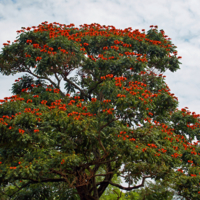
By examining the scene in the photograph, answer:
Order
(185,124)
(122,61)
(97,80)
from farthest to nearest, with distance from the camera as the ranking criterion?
(97,80) → (185,124) → (122,61)

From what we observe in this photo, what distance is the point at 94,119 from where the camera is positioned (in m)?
9.07

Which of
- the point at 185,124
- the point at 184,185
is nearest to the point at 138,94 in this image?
the point at 184,185

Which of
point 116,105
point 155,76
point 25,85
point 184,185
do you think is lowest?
point 184,185

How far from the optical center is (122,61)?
1080cm

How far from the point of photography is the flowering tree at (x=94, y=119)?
7.89m

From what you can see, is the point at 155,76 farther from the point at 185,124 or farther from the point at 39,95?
the point at 39,95

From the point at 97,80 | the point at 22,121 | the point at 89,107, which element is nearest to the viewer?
the point at 22,121

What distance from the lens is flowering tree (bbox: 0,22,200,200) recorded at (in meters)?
7.89

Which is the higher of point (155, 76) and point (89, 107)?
point (155, 76)

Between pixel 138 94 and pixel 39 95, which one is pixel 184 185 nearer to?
pixel 138 94

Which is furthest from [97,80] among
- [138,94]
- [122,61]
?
[138,94]

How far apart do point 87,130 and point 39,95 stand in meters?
3.68

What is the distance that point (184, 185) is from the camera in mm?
8555

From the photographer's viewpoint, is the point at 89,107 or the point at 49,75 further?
the point at 49,75
